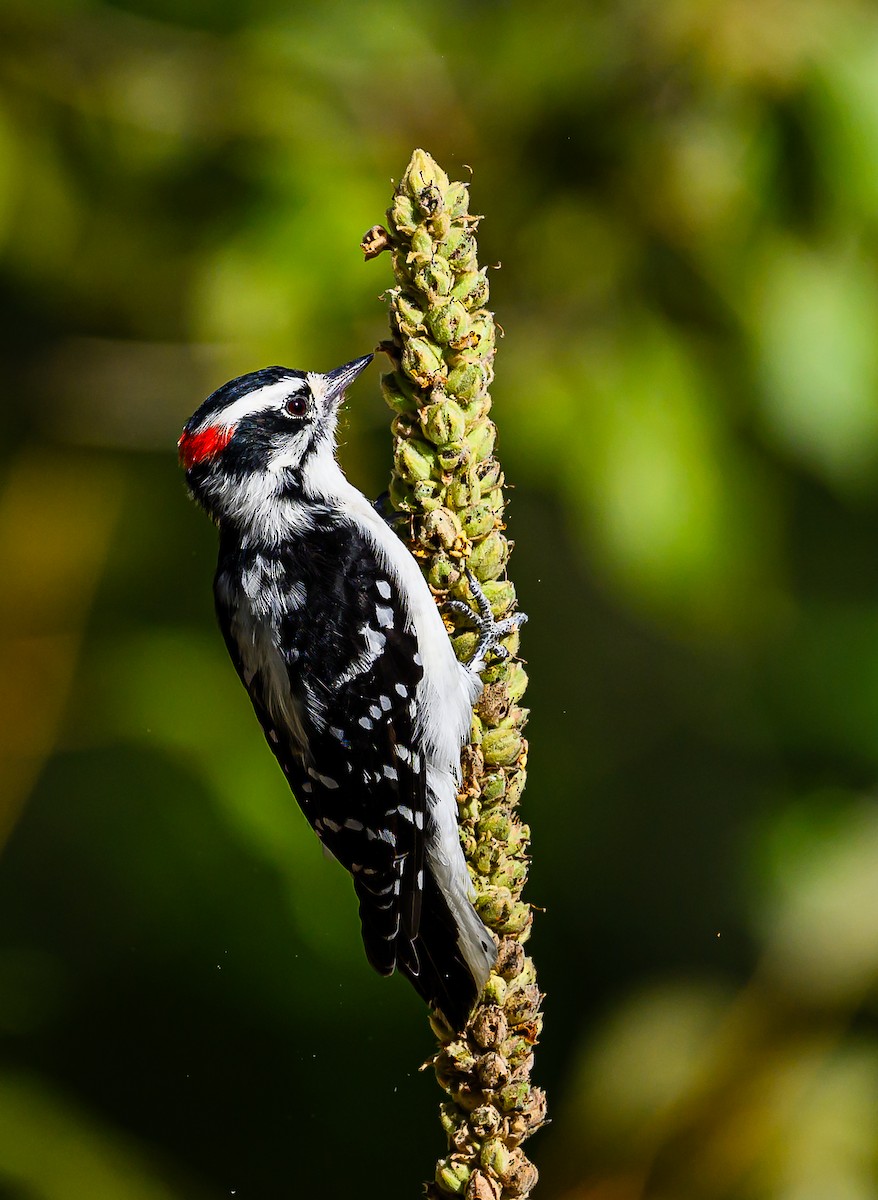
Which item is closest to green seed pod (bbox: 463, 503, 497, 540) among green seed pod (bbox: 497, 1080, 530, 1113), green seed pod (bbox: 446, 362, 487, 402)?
green seed pod (bbox: 446, 362, 487, 402)

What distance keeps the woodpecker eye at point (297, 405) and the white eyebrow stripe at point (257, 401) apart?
0.01 m

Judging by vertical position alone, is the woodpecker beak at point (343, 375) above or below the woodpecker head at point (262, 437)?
above

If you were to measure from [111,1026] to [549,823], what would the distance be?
139 cm

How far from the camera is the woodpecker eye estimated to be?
2529 millimetres

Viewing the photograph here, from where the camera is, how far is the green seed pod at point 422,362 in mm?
1716

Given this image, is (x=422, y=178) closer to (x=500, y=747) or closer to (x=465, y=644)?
(x=465, y=644)

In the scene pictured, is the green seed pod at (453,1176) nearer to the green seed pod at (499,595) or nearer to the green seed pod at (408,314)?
the green seed pod at (499,595)

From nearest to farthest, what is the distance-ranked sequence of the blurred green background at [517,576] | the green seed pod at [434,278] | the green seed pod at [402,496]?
the green seed pod at [434,278] < the green seed pod at [402,496] < the blurred green background at [517,576]

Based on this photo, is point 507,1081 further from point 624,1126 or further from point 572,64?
point 572,64

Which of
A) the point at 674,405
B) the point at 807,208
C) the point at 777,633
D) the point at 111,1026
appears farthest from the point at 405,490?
the point at 111,1026

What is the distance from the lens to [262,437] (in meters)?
2.55

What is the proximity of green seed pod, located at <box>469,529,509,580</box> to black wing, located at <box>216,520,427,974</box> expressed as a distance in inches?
23.7

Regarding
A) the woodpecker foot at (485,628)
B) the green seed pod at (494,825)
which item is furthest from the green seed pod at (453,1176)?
the woodpecker foot at (485,628)

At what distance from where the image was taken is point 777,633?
3053 millimetres
